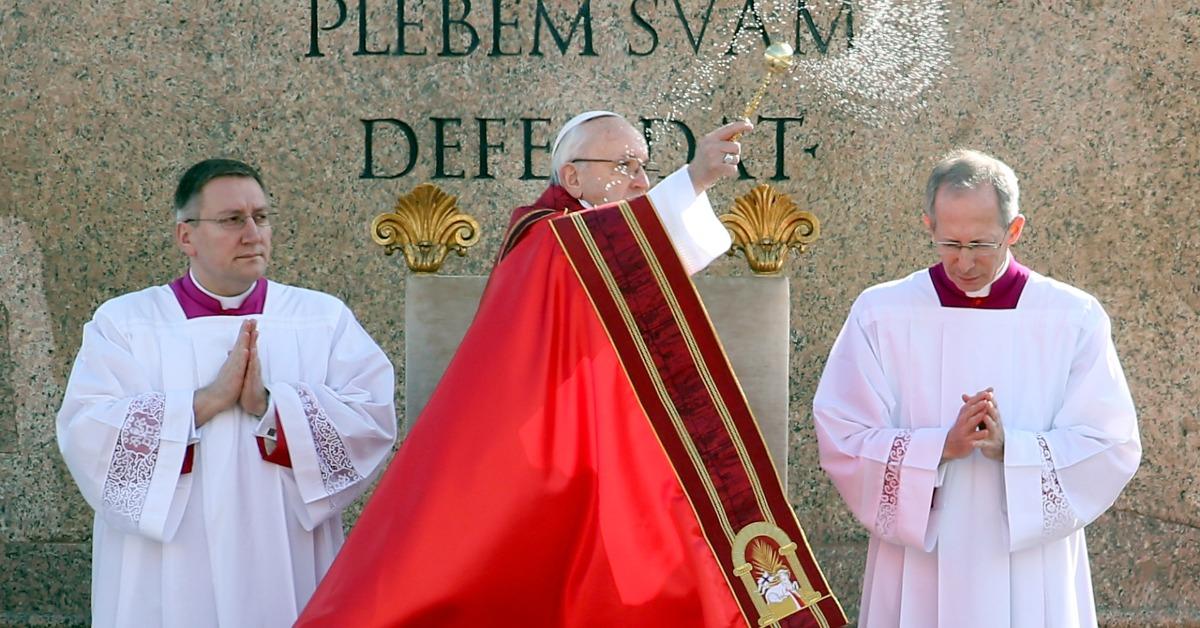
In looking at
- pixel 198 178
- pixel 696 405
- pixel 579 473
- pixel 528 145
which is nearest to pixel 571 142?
pixel 696 405

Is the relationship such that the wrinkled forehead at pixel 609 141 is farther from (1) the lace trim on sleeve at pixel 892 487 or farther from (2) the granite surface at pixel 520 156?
(2) the granite surface at pixel 520 156

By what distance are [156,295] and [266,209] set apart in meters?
0.36

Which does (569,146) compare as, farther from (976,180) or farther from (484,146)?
(484,146)

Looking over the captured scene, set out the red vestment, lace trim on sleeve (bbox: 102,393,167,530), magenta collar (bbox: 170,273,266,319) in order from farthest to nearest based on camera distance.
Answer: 1. magenta collar (bbox: 170,273,266,319)
2. lace trim on sleeve (bbox: 102,393,167,530)
3. the red vestment

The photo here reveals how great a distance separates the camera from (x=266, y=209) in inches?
191

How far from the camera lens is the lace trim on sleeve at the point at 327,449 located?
15.4ft

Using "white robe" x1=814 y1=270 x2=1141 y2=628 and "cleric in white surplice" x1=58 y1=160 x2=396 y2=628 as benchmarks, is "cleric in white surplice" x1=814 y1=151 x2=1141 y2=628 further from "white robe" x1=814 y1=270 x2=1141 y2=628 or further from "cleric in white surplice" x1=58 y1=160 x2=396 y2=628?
"cleric in white surplice" x1=58 y1=160 x2=396 y2=628

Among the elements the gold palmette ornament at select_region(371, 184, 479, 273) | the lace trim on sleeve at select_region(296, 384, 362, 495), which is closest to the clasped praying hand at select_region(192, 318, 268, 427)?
the lace trim on sleeve at select_region(296, 384, 362, 495)

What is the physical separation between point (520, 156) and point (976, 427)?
2.28 meters

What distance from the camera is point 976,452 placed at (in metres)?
4.56

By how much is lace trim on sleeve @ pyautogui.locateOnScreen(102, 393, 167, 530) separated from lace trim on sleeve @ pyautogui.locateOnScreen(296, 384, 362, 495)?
35cm

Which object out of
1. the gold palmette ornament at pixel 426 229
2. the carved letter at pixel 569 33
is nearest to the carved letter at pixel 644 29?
the carved letter at pixel 569 33

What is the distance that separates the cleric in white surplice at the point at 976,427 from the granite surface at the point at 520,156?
157 cm

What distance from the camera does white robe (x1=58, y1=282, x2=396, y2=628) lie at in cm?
466
